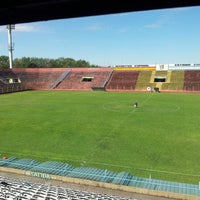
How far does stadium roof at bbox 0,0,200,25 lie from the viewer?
23.6 ft

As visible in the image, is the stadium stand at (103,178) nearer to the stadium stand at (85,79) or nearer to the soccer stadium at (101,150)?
the soccer stadium at (101,150)

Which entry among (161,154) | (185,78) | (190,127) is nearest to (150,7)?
(161,154)

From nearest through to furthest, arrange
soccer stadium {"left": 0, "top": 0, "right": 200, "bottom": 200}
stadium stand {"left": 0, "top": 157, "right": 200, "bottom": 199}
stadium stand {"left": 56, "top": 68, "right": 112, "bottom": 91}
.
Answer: soccer stadium {"left": 0, "top": 0, "right": 200, "bottom": 200}
stadium stand {"left": 0, "top": 157, "right": 200, "bottom": 199}
stadium stand {"left": 56, "top": 68, "right": 112, "bottom": 91}

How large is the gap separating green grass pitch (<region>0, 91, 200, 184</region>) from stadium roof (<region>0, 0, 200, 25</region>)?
37.0ft

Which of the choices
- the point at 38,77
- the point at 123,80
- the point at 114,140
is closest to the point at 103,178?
the point at 114,140

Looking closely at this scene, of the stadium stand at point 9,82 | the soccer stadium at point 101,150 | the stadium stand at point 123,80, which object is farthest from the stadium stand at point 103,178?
the stadium stand at point 123,80

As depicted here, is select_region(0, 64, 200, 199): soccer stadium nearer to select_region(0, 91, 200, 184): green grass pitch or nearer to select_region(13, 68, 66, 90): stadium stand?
select_region(0, 91, 200, 184): green grass pitch

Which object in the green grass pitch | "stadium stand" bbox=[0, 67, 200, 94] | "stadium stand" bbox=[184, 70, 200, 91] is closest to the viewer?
the green grass pitch

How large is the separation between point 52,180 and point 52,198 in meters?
4.42

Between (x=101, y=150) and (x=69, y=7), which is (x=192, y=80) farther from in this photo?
(x=69, y=7)

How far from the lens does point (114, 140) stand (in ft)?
74.2

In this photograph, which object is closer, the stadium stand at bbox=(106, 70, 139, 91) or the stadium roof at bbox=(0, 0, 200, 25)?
the stadium roof at bbox=(0, 0, 200, 25)

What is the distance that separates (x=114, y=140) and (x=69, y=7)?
53.0 feet

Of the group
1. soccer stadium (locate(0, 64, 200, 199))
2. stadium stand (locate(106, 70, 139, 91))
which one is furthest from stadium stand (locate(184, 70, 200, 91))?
soccer stadium (locate(0, 64, 200, 199))
